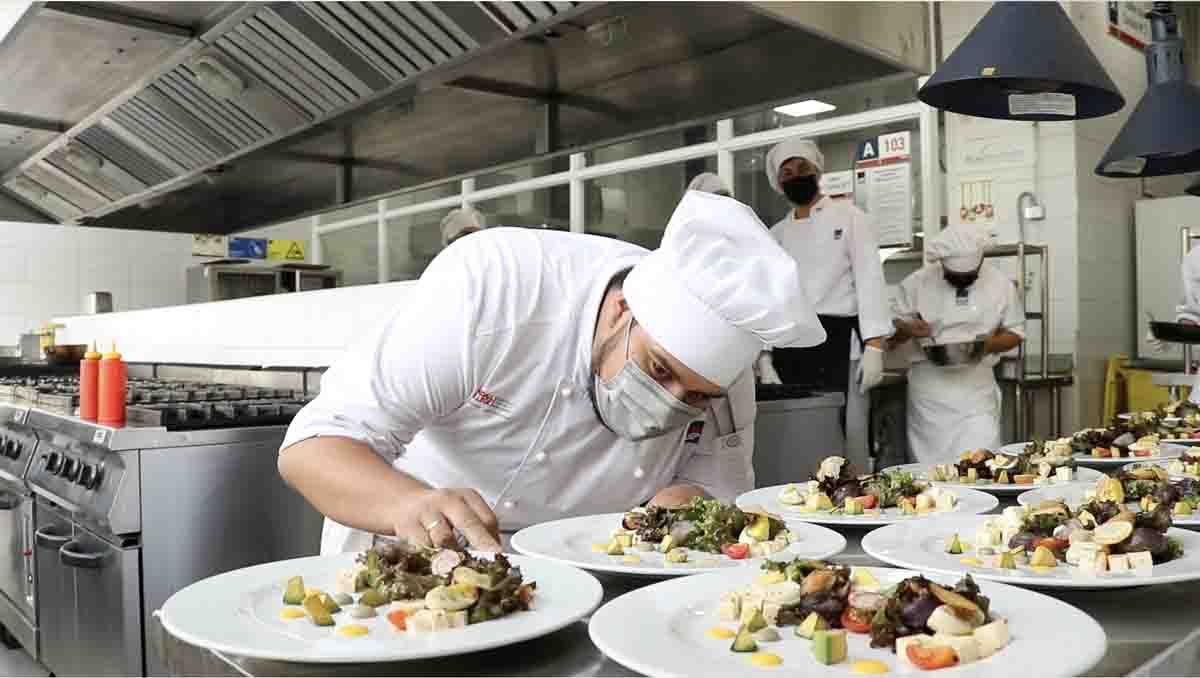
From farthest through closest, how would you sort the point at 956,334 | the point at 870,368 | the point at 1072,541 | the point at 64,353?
the point at 64,353, the point at 956,334, the point at 870,368, the point at 1072,541

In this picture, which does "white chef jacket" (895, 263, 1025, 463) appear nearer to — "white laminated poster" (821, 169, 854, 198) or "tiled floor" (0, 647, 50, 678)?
"white laminated poster" (821, 169, 854, 198)

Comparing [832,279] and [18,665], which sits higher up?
[832,279]

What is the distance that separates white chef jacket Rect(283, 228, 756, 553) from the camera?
1535 millimetres

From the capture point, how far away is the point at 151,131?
4.44m

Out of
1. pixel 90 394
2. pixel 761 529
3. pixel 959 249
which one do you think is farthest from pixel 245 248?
pixel 761 529

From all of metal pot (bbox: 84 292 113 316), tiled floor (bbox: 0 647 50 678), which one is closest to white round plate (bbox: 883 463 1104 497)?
tiled floor (bbox: 0 647 50 678)

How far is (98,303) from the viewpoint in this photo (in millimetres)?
7141

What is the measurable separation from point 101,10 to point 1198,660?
10.2ft

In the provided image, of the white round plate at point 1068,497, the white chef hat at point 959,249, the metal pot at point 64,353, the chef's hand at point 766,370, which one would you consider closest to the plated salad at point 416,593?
the white round plate at point 1068,497

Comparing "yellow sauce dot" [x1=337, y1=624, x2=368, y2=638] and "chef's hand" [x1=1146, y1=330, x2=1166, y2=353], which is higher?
"chef's hand" [x1=1146, y1=330, x2=1166, y2=353]

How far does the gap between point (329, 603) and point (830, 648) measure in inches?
18.0

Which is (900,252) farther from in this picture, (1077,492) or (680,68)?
(1077,492)

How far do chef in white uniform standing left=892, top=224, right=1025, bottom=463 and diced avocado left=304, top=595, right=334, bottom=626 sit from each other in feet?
14.0

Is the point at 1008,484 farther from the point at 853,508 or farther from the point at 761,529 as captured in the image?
the point at 761,529
